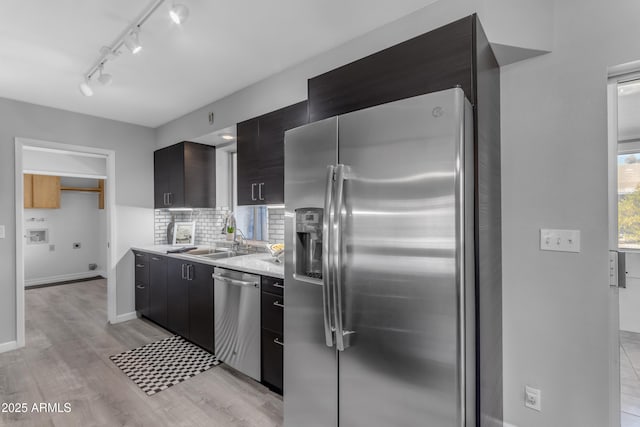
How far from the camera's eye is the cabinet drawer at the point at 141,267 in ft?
12.5

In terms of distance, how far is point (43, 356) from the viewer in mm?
2955

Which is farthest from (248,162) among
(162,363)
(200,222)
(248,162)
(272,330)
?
(162,363)

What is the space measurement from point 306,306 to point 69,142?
3.63 m

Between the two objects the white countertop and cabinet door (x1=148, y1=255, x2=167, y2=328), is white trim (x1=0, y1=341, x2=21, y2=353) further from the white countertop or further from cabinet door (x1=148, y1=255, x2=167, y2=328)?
the white countertop

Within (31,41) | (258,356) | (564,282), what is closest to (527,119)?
(564,282)

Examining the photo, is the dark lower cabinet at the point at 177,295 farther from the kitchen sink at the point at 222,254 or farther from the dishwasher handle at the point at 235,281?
the kitchen sink at the point at 222,254

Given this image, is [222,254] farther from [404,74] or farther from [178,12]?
[404,74]

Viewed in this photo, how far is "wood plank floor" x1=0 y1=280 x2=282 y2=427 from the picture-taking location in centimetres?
206

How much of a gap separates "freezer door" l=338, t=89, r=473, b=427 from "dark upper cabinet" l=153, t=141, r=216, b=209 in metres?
2.77

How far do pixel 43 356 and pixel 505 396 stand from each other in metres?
Result: 3.89

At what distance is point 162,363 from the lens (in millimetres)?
2783

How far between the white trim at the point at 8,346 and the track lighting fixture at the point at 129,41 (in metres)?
2.63

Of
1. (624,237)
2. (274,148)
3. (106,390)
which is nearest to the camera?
(624,237)

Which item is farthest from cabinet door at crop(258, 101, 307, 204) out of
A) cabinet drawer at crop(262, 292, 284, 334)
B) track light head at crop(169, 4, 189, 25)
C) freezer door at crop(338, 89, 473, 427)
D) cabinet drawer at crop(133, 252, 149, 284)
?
cabinet drawer at crop(133, 252, 149, 284)
